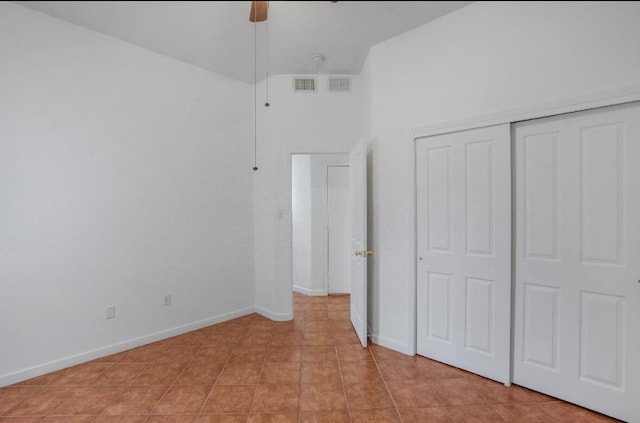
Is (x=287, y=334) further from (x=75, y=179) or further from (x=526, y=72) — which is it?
(x=526, y=72)

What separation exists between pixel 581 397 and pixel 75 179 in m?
4.04

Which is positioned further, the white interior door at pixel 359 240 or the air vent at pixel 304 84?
the air vent at pixel 304 84

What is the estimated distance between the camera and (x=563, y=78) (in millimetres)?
1896

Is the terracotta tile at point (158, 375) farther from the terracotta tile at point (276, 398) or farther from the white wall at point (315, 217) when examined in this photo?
the white wall at point (315, 217)

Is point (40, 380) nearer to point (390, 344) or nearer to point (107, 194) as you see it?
point (107, 194)

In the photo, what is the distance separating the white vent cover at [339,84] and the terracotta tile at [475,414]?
3.11m

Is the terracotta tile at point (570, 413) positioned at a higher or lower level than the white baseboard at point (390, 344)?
lower

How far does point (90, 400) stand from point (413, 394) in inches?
87.4

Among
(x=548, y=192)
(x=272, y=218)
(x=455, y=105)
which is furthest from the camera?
(x=272, y=218)

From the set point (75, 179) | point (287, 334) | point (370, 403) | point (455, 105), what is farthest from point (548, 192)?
point (75, 179)

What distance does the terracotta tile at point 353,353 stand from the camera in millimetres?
2625

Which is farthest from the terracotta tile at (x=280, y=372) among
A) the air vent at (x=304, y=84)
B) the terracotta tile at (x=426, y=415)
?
the air vent at (x=304, y=84)

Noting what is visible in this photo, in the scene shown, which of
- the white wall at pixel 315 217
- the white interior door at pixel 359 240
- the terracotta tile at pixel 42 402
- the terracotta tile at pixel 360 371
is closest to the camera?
the terracotta tile at pixel 42 402

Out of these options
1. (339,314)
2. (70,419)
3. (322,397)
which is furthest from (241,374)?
(339,314)
